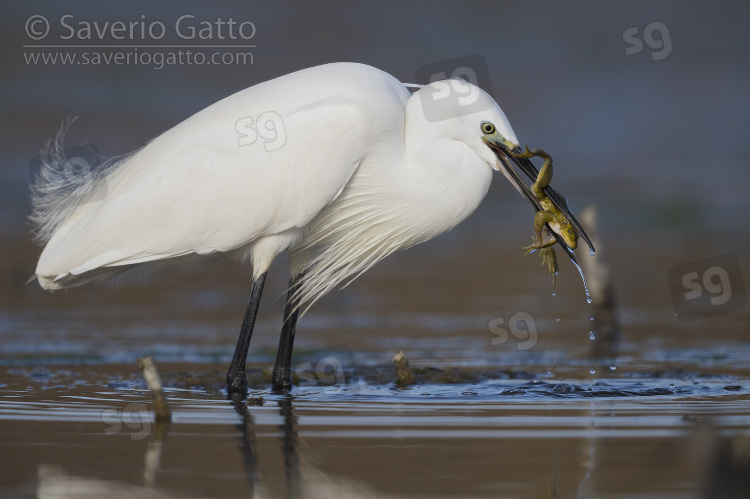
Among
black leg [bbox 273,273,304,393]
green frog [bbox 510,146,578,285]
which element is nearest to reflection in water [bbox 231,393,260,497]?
black leg [bbox 273,273,304,393]

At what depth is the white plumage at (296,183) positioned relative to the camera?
7.21 m

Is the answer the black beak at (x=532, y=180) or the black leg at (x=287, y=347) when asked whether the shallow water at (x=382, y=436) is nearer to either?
the black leg at (x=287, y=347)

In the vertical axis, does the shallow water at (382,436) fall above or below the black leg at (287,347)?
below

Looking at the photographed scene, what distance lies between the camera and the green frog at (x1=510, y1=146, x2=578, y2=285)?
679cm

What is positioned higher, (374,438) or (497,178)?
(497,178)

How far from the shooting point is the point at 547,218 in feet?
22.5

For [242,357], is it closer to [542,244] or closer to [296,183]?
[296,183]

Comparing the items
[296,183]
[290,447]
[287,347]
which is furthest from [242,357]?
[290,447]

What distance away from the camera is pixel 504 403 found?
21.9ft

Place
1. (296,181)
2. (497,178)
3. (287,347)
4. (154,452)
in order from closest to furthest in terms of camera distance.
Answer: (154,452), (296,181), (287,347), (497,178)

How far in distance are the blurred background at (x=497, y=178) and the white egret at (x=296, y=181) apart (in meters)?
1.03

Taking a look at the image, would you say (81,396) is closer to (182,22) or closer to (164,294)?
(164,294)

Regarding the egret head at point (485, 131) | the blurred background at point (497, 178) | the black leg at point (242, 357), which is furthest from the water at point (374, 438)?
the blurred background at point (497, 178)

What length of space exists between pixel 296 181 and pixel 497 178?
13.4 m
